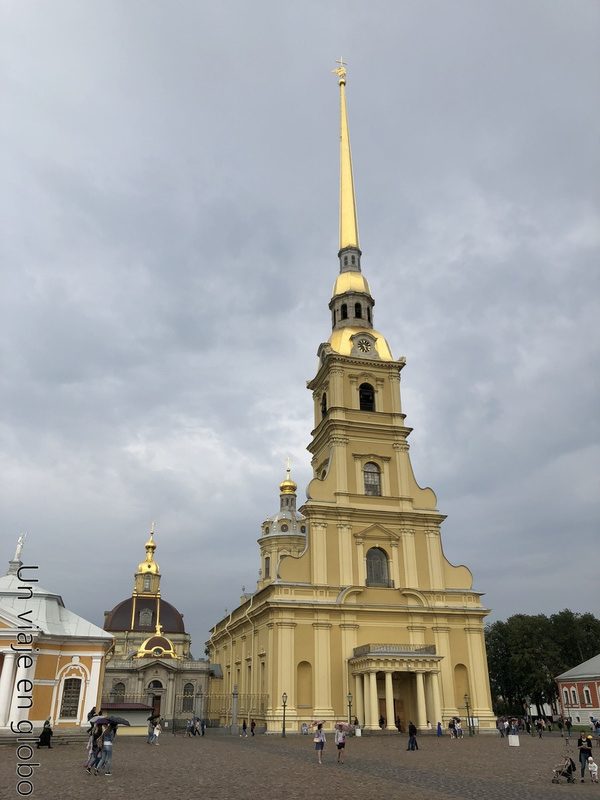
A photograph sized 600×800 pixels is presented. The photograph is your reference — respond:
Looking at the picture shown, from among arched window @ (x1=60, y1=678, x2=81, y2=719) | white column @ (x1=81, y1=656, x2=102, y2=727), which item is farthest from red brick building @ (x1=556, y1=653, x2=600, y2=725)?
arched window @ (x1=60, y1=678, x2=81, y2=719)

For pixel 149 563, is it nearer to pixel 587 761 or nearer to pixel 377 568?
pixel 377 568

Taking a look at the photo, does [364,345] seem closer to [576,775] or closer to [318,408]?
[318,408]

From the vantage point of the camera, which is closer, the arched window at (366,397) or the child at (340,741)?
the child at (340,741)

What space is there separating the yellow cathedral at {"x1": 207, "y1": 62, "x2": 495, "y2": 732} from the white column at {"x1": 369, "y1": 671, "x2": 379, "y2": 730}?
7cm

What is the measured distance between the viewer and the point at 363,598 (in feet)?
128

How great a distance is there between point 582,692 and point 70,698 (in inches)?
1670

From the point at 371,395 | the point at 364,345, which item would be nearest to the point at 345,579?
the point at 371,395

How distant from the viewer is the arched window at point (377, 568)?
4055 centimetres

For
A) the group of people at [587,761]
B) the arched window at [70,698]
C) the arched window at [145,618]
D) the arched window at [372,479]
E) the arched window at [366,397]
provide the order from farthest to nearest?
the arched window at [145,618]
the arched window at [366,397]
the arched window at [372,479]
the arched window at [70,698]
the group of people at [587,761]

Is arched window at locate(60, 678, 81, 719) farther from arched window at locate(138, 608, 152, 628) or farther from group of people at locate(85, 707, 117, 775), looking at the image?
arched window at locate(138, 608, 152, 628)

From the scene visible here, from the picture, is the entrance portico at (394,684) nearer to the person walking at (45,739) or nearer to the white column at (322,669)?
the white column at (322,669)

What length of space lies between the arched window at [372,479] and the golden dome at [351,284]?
1494 centimetres

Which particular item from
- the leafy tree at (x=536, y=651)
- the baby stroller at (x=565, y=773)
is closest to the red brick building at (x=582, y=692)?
the leafy tree at (x=536, y=651)

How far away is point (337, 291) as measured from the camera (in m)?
51.8
